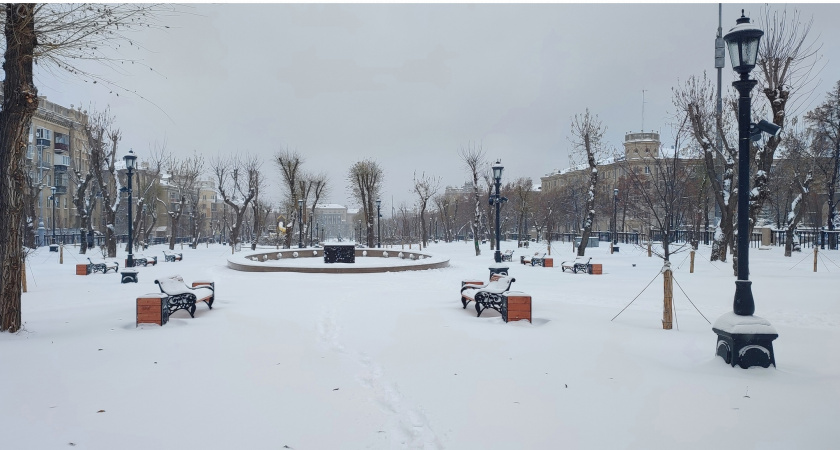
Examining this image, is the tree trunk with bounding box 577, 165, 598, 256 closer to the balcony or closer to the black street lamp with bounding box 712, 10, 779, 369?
the black street lamp with bounding box 712, 10, 779, 369

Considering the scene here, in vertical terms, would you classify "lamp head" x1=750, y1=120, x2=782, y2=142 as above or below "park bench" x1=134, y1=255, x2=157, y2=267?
above

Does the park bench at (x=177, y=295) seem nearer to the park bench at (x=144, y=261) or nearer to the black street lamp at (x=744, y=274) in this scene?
the black street lamp at (x=744, y=274)

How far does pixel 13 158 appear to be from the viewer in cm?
761

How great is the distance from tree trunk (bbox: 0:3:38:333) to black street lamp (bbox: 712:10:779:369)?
9133 millimetres

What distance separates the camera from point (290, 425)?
432 centimetres

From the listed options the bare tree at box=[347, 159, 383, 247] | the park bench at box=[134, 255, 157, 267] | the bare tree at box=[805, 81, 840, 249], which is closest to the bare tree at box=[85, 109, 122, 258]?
the park bench at box=[134, 255, 157, 267]

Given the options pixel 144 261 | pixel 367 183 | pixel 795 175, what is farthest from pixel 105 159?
pixel 795 175

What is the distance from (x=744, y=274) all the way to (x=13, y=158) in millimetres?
9902

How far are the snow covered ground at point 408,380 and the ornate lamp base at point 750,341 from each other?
14 centimetres

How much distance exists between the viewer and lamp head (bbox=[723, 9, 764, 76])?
607 cm

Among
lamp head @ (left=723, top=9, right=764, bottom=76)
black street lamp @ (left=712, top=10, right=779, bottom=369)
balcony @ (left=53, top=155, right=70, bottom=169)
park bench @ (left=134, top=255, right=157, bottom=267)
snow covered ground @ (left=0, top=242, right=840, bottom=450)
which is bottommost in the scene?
snow covered ground @ (left=0, top=242, right=840, bottom=450)

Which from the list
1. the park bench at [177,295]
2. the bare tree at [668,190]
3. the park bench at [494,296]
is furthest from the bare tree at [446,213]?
the park bench at [177,295]

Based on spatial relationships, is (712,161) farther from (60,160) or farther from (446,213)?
(60,160)

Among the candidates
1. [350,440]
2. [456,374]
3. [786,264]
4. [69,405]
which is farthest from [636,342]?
[786,264]
